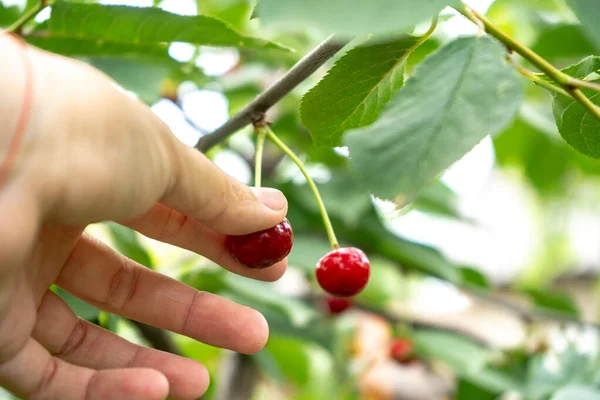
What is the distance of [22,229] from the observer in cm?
54

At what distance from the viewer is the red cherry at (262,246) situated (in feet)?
2.39

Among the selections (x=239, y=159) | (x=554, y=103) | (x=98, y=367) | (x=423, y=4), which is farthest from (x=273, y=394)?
(x=423, y=4)

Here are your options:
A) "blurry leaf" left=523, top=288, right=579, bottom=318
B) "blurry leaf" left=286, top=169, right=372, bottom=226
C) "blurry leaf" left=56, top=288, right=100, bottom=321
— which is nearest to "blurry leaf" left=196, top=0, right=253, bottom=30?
"blurry leaf" left=286, top=169, right=372, bottom=226

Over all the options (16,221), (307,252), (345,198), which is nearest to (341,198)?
(345,198)

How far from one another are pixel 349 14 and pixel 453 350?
1.33 metres

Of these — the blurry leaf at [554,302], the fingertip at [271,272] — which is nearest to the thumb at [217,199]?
the fingertip at [271,272]

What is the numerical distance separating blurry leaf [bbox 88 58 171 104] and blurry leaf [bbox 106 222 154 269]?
0.28 meters

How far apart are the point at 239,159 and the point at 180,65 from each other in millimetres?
552

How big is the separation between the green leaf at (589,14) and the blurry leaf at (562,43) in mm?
1249

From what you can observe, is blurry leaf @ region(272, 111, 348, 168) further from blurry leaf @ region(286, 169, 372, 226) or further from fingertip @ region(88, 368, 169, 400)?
fingertip @ region(88, 368, 169, 400)

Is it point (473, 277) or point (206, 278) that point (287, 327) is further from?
point (473, 277)

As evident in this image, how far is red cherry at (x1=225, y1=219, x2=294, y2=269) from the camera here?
73 centimetres

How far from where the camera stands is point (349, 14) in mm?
460

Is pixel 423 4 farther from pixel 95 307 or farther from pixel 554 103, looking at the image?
pixel 95 307
